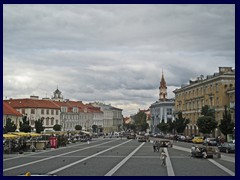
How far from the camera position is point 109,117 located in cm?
17938

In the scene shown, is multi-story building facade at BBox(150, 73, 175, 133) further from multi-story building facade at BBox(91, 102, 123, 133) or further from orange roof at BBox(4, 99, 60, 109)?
orange roof at BBox(4, 99, 60, 109)

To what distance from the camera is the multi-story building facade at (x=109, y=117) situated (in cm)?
17360

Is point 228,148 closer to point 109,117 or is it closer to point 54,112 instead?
point 54,112

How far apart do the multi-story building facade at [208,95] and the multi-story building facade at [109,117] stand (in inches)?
2635

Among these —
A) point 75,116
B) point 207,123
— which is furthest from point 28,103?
point 207,123

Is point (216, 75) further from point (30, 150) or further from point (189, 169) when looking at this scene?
point (189, 169)

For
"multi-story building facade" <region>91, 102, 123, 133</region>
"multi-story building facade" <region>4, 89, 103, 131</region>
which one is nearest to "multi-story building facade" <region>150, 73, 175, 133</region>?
"multi-story building facade" <region>91, 102, 123, 133</region>

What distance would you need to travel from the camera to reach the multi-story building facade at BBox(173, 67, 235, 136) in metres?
76.8

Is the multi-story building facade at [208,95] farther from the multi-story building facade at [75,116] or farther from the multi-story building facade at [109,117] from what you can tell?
the multi-story building facade at [109,117]

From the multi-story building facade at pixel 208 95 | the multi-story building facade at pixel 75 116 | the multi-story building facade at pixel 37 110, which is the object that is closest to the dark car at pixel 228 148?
the multi-story building facade at pixel 208 95

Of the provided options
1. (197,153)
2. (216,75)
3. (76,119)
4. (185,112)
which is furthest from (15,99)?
(197,153)

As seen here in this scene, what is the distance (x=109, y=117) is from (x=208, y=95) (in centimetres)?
9849
